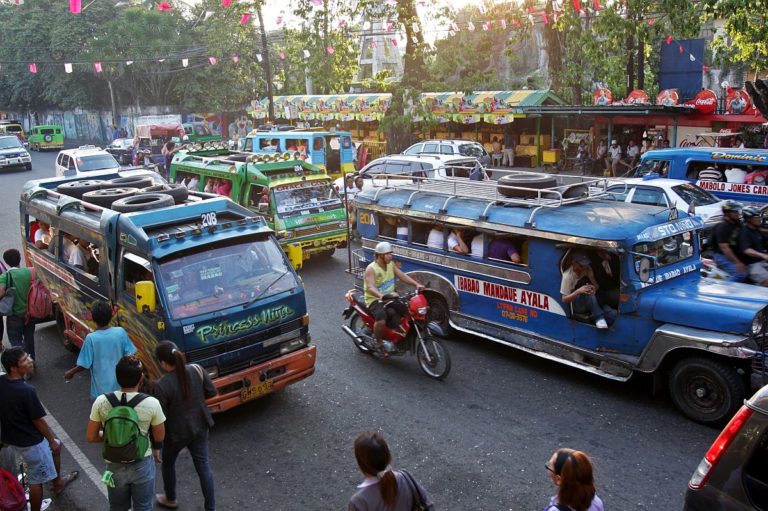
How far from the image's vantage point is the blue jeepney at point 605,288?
681cm

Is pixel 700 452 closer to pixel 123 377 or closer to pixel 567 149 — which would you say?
pixel 123 377

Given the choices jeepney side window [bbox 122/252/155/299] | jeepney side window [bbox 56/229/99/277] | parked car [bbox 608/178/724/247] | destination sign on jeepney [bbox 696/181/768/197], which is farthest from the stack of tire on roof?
destination sign on jeepney [bbox 696/181/768/197]

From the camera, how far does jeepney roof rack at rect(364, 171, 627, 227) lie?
859cm

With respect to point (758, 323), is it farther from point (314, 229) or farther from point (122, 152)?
point (122, 152)

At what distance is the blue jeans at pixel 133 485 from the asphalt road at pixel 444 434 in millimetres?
1012

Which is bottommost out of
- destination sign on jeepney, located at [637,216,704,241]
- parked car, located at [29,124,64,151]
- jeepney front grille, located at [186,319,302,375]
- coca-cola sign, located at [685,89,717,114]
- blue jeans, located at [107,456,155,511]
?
blue jeans, located at [107,456,155,511]

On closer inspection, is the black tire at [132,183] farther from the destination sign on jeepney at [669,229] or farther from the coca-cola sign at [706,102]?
the coca-cola sign at [706,102]

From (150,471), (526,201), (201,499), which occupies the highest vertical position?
(526,201)

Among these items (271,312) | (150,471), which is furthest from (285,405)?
(150,471)

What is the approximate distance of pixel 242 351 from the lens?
23.6ft

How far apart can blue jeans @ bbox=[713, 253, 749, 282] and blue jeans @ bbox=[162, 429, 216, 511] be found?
7.49 m

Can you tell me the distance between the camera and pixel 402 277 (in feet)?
28.6

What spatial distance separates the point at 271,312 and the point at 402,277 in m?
1.98

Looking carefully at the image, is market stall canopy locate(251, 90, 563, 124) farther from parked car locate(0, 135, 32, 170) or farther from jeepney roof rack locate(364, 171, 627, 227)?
parked car locate(0, 135, 32, 170)
